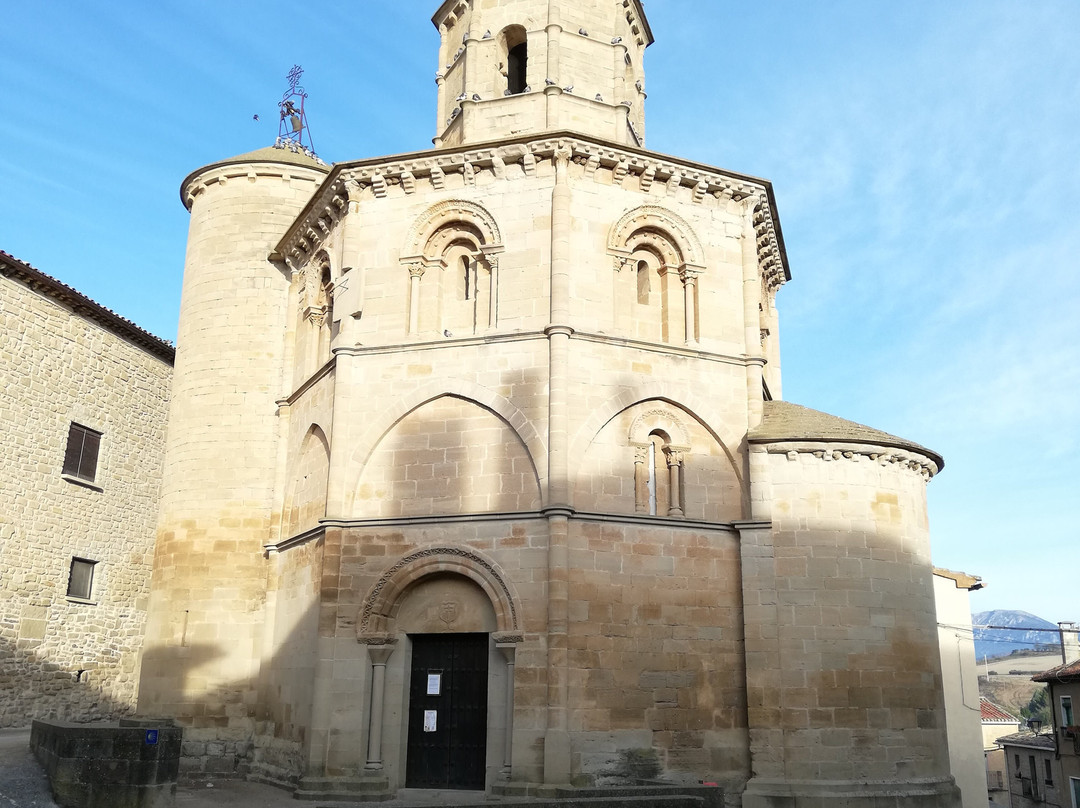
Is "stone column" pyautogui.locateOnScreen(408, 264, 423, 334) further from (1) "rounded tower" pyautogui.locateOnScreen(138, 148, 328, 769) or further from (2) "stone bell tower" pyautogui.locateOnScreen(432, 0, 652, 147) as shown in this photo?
(1) "rounded tower" pyautogui.locateOnScreen(138, 148, 328, 769)

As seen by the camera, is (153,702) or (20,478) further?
(20,478)

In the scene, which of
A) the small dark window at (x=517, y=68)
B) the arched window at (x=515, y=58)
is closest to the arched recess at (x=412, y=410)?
the arched window at (x=515, y=58)

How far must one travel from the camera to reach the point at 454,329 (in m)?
17.0

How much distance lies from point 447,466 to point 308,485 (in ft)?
11.0

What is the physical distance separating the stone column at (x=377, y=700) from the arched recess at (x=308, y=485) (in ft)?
8.94

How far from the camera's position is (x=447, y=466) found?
16.0 meters

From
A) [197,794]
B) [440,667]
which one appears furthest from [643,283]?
[197,794]

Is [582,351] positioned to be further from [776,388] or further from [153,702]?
[153,702]

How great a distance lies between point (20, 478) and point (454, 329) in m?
10.4

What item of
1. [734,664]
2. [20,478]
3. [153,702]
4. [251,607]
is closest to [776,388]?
[734,664]

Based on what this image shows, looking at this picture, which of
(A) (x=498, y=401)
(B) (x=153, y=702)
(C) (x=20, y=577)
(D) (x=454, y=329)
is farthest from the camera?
(C) (x=20, y=577)

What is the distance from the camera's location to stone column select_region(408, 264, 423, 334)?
665 inches

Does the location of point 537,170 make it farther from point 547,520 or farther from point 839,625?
point 839,625

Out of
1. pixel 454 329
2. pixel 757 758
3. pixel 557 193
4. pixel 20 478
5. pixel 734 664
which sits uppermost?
pixel 557 193
